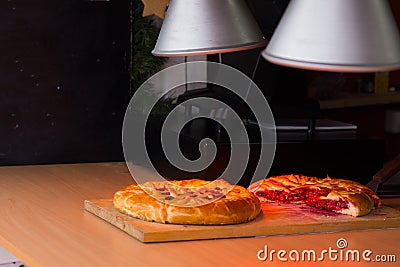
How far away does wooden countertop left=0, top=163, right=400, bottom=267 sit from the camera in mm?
2035

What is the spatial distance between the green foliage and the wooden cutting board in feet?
4.11

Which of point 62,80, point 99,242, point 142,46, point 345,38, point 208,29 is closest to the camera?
point 345,38

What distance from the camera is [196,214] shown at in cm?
224

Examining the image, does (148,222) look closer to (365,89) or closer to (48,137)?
(48,137)

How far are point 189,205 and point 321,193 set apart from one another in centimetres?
43

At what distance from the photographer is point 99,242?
86.0 inches

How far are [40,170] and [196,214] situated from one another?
1.07m

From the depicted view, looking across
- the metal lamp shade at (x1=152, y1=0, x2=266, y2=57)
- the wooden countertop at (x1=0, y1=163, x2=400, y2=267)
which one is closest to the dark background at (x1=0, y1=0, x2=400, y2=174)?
the wooden countertop at (x1=0, y1=163, x2=400, y2=267)

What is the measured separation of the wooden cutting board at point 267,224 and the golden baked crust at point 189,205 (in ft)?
0.06

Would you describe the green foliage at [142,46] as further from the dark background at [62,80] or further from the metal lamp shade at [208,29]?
the metal lamp shade at [208,29]

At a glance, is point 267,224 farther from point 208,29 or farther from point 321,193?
point 208,29

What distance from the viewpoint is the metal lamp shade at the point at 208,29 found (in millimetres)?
1886

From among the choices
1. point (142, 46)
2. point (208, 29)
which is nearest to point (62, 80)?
point (142, 46)

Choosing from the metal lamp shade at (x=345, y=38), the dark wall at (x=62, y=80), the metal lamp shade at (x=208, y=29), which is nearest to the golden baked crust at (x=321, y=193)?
the metal lamp shade at (x=208, y=29)
